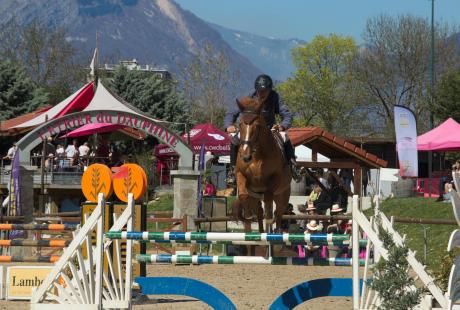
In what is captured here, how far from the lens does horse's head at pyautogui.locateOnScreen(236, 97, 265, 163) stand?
11711 millimetres

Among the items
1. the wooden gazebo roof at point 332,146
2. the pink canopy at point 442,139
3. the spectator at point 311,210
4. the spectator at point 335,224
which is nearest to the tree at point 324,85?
the pink canopy at point 442,139

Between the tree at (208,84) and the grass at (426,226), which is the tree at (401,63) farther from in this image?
the grass at (426,226)

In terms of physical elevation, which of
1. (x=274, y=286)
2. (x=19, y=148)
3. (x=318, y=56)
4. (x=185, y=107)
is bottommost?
(x=274, y=286)

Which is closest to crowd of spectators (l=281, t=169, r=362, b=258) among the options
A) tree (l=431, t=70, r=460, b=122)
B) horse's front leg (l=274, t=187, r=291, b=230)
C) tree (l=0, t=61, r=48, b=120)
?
horse's front leg (l=274, t=187, r=291, b=230)

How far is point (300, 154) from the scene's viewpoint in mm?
41062

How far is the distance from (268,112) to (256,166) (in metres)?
0.92

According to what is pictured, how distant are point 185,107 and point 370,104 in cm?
1493

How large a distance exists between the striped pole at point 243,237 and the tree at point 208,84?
52.9 metres

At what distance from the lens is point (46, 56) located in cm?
6988

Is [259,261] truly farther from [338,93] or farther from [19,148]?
[338,93]

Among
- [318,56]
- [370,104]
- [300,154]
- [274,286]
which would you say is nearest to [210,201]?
[274,286]

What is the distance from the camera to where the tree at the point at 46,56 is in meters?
67.0

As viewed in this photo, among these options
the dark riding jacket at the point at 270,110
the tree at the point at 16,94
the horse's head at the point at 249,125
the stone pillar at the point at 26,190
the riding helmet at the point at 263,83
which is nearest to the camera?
the horse's head at the point at 249,125

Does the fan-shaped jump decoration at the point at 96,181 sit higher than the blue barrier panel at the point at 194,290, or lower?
higher
